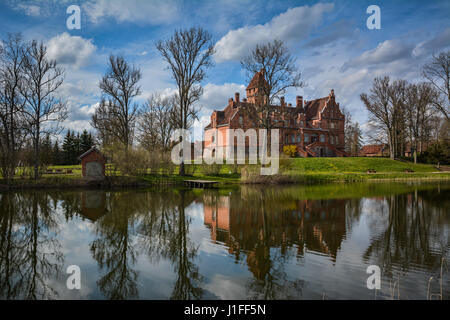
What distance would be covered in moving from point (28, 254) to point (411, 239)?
10.0 metres

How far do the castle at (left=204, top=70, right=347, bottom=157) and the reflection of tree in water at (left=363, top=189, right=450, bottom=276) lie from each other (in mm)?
31712

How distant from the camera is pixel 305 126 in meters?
48.9

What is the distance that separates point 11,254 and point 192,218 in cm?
592

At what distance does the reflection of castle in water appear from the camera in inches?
307

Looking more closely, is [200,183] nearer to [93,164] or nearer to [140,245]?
[93,164]

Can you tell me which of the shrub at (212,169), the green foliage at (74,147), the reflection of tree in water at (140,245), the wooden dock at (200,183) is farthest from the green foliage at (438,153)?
the green foliage at (74,147)

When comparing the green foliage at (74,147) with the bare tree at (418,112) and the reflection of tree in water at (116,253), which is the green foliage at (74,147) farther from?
the bare tree at (418,112)

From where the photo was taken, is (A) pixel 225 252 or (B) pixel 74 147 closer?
(A) pixel 225 252

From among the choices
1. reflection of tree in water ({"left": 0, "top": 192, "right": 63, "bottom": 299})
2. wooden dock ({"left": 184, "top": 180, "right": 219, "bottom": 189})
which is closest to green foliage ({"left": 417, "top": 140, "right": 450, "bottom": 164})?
wooden dock ({"left": 184, "top": 180, "right": 219, "bottom": 189})

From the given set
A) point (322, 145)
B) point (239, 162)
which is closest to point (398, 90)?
point (322, 145)

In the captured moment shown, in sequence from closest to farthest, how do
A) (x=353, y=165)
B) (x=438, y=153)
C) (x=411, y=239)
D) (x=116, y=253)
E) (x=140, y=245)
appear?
(x=116, y=253)
(x=140, y=245)
(x=411, y=239)
(x=353, y=165)
(x=438, y=153)

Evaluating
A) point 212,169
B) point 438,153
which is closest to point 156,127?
point 212,169

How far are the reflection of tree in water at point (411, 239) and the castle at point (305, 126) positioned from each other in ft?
104
